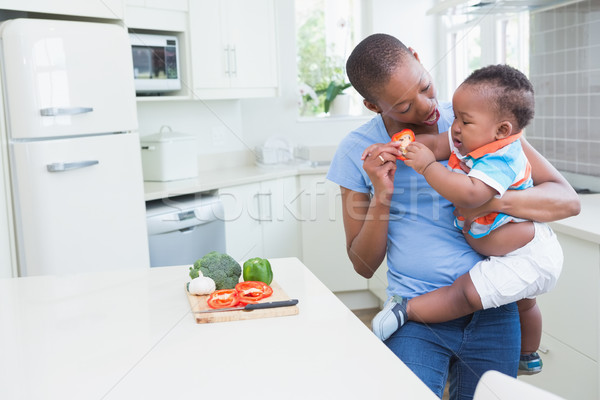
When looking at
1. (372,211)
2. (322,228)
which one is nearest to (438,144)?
(372,211)

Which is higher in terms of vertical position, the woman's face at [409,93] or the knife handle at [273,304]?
the woman's face at [409,93]

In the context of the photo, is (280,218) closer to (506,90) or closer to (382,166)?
(382,166)

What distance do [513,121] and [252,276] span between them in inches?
25.7

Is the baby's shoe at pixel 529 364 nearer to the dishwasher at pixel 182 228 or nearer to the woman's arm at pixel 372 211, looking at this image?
the woman's arm at pixel 372 211

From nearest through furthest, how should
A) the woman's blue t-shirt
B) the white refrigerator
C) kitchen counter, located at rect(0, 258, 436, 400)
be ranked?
kitchen counter, located at rect(0, 258, 436, 400) < the woman's blue t-shirt < the white refrigerator

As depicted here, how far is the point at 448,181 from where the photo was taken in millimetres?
1338

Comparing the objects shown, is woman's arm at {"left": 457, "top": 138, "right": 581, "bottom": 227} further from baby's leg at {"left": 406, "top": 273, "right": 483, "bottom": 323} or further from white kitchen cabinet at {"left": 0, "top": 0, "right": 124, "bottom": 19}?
white kitchen cabinet at {"left": 0, "top": 0, "right": 124, "bottom": 19}

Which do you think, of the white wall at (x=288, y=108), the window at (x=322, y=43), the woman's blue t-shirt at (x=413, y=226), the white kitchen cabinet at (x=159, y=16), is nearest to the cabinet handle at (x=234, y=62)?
the white kitchen cabinet at (x=159, y=16)

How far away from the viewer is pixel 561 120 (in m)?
2.73

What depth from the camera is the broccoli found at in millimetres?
1334

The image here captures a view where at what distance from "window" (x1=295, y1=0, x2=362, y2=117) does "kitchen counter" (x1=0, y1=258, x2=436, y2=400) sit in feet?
10.3

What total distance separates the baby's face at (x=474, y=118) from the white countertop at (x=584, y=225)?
698 millimetres

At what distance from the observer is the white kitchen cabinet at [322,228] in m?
3.69

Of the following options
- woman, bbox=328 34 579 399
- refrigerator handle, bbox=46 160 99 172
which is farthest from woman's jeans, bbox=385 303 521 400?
refrigerator handle, bbox=46 160 99 172
